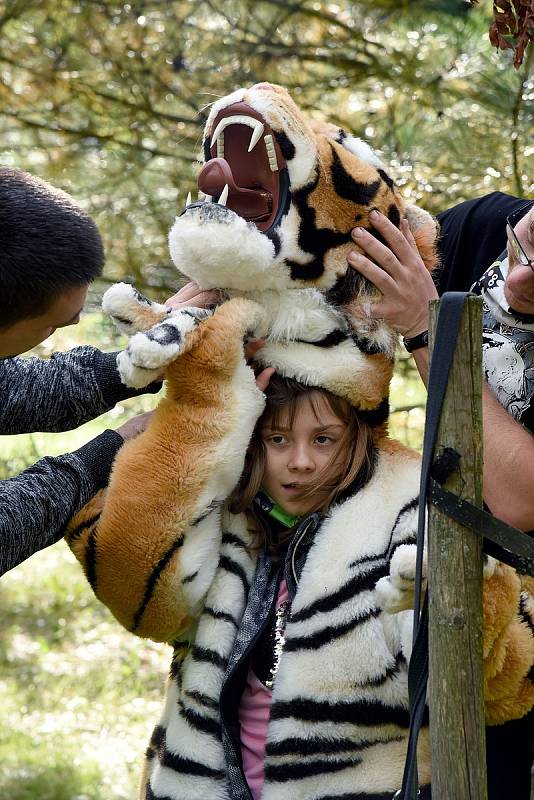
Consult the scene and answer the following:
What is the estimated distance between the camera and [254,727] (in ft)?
6.80

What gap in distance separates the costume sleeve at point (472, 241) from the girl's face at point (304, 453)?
0.54 m

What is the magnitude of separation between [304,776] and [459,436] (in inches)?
33.1

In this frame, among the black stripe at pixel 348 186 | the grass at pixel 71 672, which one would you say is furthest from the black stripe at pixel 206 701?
the grass at pixel 71 672

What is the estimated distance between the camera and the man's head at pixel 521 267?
1.93m

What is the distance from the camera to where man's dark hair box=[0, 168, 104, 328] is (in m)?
1.86

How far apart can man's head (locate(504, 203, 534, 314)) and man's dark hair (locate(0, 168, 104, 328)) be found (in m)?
0.89

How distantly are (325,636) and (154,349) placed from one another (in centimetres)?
70

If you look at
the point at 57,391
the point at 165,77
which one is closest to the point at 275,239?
the point at 57,391

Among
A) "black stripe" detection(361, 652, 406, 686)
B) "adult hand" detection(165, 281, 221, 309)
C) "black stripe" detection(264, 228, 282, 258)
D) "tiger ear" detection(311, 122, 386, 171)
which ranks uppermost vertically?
"tiger ear" detection(311, 122, 386, 171)

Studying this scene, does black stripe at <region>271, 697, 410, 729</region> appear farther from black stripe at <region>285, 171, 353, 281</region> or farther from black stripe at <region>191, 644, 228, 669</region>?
black stripe at <region>285, 171, 353, 281</region>

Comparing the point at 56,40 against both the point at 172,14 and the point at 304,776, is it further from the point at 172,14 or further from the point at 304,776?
the point at 304,776

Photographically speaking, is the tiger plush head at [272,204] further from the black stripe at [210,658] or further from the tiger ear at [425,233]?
the black stripe at [210,658]

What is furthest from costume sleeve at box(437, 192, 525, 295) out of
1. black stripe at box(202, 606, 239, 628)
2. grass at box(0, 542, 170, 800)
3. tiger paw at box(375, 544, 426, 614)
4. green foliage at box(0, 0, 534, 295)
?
grass at box(0, 542, 170, 800)

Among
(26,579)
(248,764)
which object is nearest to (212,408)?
(248,764)
